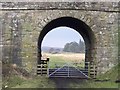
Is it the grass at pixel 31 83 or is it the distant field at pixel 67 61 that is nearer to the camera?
the grass at pixel 31 83

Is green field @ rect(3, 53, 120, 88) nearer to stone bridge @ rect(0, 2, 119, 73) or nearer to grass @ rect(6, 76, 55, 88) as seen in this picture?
grass @ rect(6, 76, 55, 88)

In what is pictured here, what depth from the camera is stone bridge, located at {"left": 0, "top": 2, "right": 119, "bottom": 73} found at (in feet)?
71.1

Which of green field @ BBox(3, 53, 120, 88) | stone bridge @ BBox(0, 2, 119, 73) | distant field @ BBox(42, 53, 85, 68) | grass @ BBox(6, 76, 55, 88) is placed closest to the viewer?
grass @ BBox(6, 76, 55, 88)

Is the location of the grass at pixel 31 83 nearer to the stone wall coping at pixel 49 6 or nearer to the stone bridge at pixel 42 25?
the stone bridge at pixel 42 25

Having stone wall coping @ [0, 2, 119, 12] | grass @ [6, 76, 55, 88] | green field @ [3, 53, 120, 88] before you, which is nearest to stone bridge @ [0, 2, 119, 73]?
stone wall coping @ [0, 2, 119, 12]

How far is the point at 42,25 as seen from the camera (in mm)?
21625

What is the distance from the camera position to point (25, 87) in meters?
18.9

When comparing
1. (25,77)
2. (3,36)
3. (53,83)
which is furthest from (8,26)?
(53,83)

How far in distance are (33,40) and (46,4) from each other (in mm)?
2420

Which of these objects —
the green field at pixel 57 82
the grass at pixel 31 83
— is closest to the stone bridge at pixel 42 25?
the green field at pixel 57 82

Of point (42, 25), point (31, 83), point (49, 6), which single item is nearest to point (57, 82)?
point (31, 83)

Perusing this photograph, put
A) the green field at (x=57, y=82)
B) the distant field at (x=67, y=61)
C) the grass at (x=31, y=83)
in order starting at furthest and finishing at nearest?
1. the distant field at (x=67, y=61)
2. the green field at (x=57, y=82)
3. the grass at (x=31, y=83)

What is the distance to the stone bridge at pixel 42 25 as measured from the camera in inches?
853

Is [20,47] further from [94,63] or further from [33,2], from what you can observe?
[94,63]
